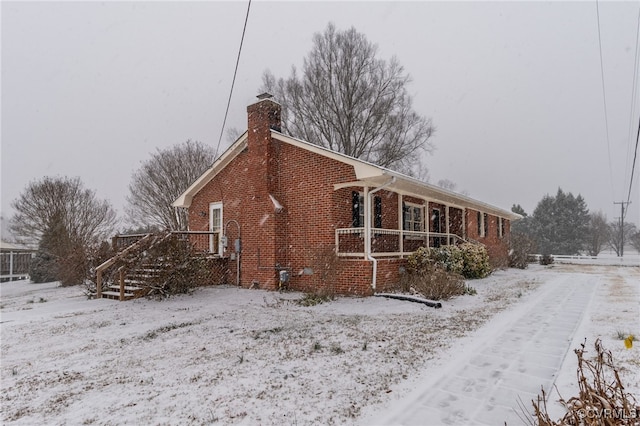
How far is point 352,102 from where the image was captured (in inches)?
885

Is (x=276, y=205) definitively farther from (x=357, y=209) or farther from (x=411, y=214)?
(x=411, y=214)

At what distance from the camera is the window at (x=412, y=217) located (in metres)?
13.9

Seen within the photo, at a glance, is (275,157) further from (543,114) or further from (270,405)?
(543,114)

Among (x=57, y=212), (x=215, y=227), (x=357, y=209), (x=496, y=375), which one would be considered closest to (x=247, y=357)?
(x=496, y=375)

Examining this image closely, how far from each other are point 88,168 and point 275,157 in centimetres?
2913

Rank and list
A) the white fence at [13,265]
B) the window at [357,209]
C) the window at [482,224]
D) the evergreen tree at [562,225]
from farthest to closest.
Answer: the evergreen tree at [562,225] < the white fence at [13,265] < the window at [482,224] < the window at [357,209]

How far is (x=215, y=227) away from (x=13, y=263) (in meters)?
21.1

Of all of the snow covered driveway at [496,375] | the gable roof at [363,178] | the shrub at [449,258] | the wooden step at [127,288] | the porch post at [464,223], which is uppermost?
the gable roof at [363,178]

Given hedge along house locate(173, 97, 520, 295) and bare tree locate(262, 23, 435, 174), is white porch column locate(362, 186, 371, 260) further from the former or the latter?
bare tree locate(262, 23, 435, 174)

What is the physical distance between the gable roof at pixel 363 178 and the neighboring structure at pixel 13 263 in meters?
18.9

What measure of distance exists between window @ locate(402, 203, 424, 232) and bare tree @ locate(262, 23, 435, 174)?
8.90 meters

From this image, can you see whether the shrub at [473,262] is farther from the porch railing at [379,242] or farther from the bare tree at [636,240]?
the bare tree at [636,240]

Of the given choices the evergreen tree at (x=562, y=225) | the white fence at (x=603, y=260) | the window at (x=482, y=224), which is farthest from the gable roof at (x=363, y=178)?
the evergreen tree at (x=562, y=225)

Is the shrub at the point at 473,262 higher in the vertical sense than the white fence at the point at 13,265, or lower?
higher
